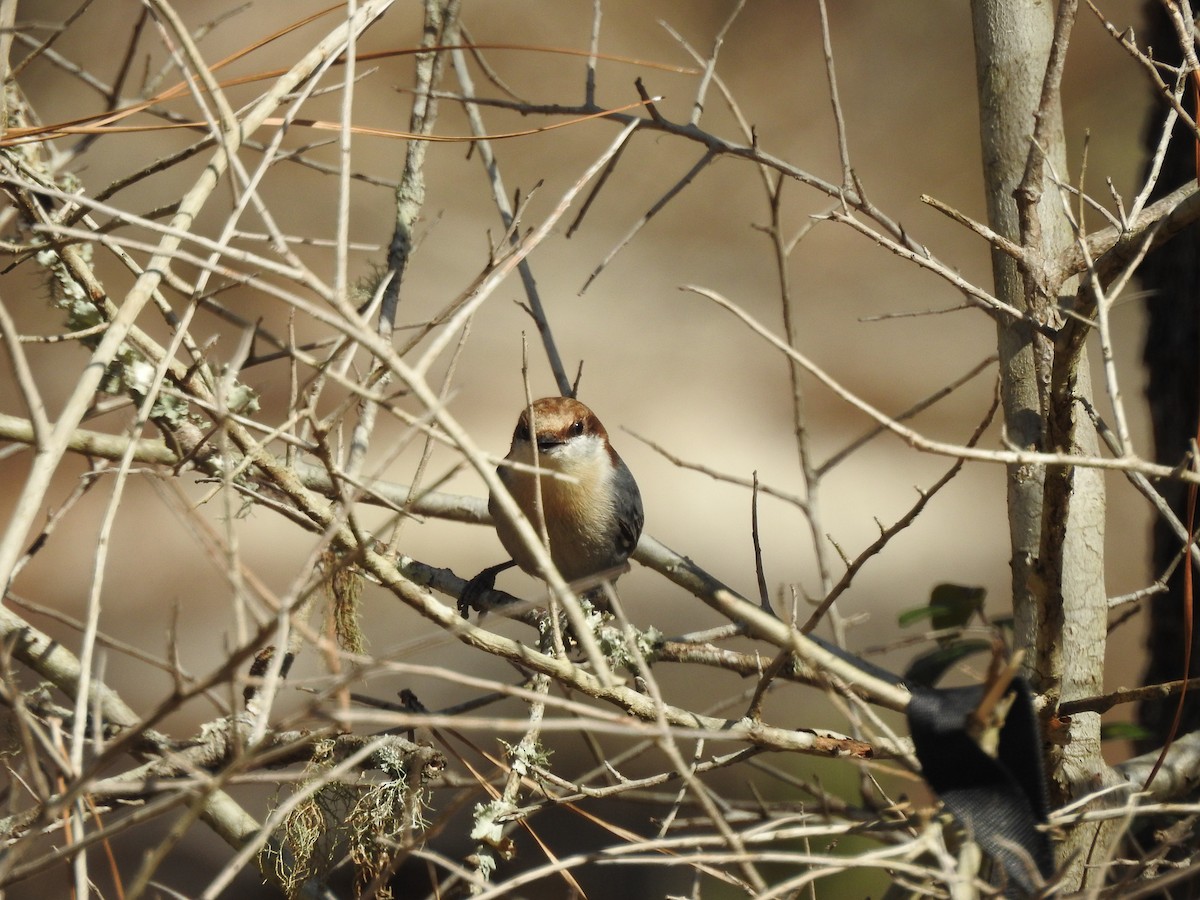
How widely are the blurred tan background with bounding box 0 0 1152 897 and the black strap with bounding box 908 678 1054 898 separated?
5.15 meters

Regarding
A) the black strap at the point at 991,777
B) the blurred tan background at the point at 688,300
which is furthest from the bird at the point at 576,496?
the blurred tan background at the point at 688,300

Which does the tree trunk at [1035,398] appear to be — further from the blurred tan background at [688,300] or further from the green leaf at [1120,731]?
the blurred tan background at [688,300]

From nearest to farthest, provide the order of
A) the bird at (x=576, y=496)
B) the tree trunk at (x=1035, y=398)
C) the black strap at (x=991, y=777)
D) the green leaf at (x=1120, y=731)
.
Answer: the black strap at (x=991, y=777), the tree trunk at (x=1035, y=398), the green leaf at (x=1120, y=731), the bird at (x=576, y=496)

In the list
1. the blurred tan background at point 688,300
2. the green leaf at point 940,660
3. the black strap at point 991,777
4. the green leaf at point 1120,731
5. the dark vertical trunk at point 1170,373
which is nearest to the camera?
the black strap at point 991,777

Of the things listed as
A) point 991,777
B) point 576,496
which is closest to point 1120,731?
point 991,777

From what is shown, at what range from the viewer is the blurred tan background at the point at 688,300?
7.71 m

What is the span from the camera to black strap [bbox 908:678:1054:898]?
4.57 ft

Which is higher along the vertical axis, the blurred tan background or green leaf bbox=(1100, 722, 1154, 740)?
the blurred tan background

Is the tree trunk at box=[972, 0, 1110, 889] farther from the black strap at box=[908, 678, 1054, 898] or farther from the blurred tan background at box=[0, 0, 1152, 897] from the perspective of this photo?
the blurred tan background at box=[0, 0, 1152, 897]

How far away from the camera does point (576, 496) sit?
11.6ft

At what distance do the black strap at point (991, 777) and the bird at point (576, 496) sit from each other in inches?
77.7

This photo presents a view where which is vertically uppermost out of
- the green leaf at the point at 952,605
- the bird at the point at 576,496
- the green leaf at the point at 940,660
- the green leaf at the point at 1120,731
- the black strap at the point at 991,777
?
the bird at the point at 576,496

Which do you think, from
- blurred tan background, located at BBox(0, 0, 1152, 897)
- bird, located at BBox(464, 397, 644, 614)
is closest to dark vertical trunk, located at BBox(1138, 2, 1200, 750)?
bird, located at BBox(464, 397, 644, 614)

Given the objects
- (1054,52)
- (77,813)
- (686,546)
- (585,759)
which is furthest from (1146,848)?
(686,546)
